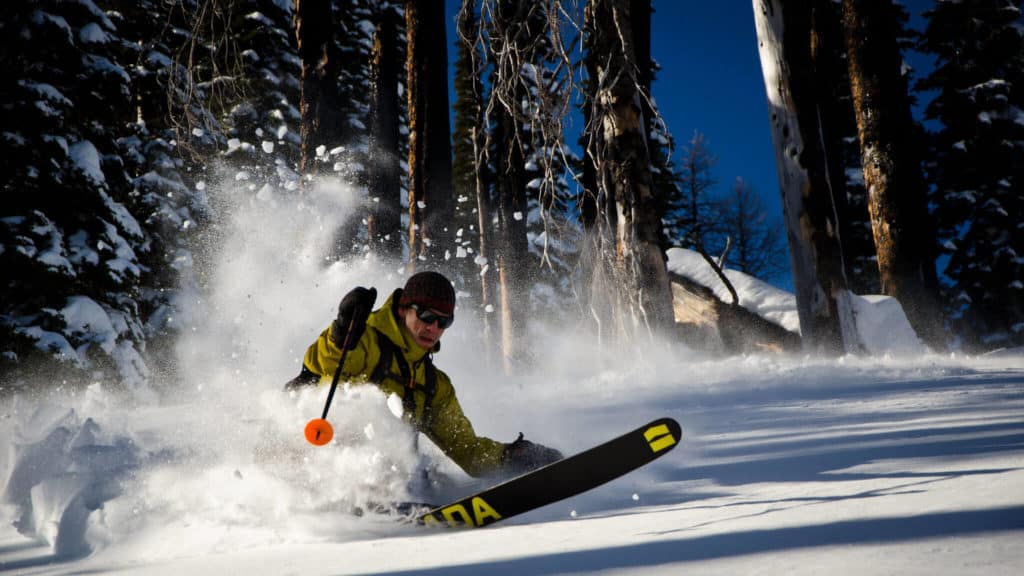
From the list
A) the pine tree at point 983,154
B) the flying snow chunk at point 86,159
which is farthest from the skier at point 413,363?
the pine tree at point 983,154

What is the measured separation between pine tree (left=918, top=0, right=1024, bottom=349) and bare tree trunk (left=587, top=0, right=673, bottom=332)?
16721 mm

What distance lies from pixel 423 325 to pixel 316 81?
8.50m

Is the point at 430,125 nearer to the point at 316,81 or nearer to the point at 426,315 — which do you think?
the point at 316,81

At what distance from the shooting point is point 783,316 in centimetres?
888

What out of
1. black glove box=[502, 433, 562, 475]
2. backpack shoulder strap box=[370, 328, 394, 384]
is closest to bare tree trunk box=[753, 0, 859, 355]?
black glove box=[502, 433, 562, 475]

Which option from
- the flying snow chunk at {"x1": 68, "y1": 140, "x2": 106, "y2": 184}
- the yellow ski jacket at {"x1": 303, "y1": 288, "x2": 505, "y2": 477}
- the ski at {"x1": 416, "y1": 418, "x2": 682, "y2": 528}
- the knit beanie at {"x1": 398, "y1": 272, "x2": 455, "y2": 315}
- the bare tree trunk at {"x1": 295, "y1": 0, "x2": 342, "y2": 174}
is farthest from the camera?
the bare tree trunk at {"x1": 295, "y1": 0, "x2": 342, "y2": 174}

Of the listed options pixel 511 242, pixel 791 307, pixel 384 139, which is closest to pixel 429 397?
pixel 791 307

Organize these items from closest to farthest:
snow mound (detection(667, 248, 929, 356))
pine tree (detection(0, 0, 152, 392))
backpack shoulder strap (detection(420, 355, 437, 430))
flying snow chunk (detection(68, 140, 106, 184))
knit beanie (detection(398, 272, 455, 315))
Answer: knit beanie (detection(398, 272, 455, 315)), backpack shoulder strap (detection(420, 355, 437, 430)), snow mound (detection(667, 248, 929, 356)), pine tree (detection(0, 0, 152, 392)), flying snow chunk (detection(68, 140, 106, 184))

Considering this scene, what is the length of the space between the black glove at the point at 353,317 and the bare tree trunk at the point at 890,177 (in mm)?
8439

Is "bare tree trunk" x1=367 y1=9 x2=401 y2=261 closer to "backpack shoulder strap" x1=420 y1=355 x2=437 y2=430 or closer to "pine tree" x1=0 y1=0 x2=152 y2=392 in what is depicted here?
"pine tree" x1=0 y1=0 x2=152 y2=392

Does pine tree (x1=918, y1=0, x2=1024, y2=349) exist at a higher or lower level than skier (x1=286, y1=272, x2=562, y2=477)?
higher

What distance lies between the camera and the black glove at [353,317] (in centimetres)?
306

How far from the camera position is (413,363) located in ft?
11.1

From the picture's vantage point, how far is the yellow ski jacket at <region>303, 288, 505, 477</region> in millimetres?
3211
